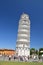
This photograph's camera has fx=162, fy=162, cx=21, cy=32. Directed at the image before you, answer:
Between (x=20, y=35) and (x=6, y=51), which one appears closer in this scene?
(x=20, y=35)

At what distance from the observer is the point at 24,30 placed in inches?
3250

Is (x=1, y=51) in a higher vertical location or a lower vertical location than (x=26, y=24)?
lower

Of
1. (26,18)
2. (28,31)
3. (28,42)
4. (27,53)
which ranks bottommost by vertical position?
(27,53)

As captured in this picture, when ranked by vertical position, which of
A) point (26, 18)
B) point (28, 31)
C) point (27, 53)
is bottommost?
point (27, 53)

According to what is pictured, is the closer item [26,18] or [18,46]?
[18,46]

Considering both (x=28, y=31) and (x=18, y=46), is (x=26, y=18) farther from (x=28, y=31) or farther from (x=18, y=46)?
(x=18, y=46)

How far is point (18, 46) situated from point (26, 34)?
7.28 m

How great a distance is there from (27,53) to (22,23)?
16.2m

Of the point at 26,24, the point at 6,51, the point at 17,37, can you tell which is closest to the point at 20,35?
the point at 17,37

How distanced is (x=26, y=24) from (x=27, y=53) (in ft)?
50.2

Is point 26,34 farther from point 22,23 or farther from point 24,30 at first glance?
point 22,23

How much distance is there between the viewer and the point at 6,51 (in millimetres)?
90562

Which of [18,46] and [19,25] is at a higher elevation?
[19,25]

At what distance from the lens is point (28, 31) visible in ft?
273
